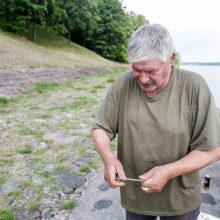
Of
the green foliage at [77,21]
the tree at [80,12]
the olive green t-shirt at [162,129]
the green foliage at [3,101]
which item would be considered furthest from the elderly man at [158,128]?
the tree at [80,12]

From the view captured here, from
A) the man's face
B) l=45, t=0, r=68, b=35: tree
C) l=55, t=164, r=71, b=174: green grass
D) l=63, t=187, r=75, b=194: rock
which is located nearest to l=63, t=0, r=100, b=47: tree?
l=45, t=0, r=68, b=35: tree

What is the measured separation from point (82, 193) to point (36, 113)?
421 cm

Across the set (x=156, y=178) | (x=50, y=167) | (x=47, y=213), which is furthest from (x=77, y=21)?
(x=156, y=178)

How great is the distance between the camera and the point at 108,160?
5.34 ft

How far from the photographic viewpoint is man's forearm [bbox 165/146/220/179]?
4.91ft

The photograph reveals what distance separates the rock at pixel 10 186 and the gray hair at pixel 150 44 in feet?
8.81

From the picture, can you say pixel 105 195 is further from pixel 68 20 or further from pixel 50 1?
pixel 68 20

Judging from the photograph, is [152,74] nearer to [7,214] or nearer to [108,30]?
[7,214]

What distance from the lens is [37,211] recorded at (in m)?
3.11

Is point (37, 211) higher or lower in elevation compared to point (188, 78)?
lower

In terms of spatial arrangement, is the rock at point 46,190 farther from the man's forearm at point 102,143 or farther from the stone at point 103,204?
the man's forearm at point 102,143

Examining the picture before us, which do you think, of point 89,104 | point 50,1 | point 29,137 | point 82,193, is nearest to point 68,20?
point 50,1

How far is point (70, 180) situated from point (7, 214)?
3.22 ft

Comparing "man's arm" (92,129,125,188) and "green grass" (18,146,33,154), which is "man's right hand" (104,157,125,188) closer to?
"man's arm" (92,129,125,188)
